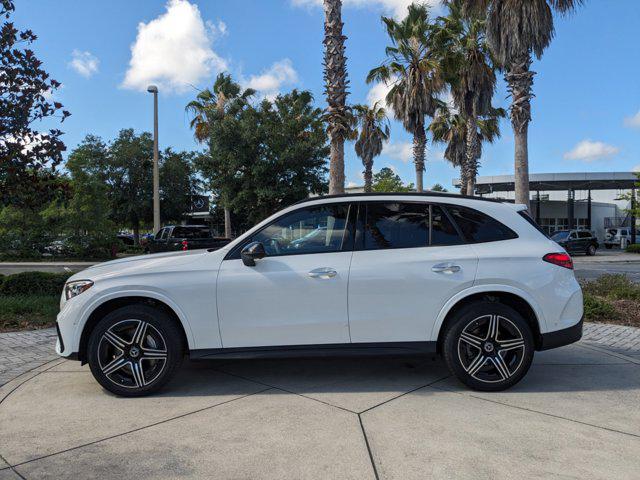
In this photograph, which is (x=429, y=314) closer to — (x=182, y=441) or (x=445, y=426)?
(x=445, y=426)

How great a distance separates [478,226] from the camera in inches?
177

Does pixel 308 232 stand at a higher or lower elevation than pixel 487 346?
higher

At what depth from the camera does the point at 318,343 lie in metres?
4.28

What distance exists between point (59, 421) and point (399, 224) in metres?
3.30

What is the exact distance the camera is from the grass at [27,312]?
A: 25.3ft

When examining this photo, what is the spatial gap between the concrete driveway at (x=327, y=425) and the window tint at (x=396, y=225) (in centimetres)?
136

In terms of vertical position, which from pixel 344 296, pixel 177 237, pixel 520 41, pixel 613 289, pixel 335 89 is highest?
pixel 520 41

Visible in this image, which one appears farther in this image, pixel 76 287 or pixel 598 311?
pixel 598 311

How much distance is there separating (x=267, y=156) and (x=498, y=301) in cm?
2133

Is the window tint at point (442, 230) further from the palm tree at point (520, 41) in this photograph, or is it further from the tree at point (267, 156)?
the tree at point (267, 156)

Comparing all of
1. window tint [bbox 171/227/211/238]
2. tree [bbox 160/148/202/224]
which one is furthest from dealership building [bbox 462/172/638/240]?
window tint [bbox 171/227/211/238]

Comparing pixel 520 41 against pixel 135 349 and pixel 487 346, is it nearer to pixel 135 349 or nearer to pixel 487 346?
pixel 487 346

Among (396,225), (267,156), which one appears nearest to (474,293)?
(396,225)

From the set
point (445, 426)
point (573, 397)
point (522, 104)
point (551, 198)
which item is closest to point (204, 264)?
point (445, 426)
